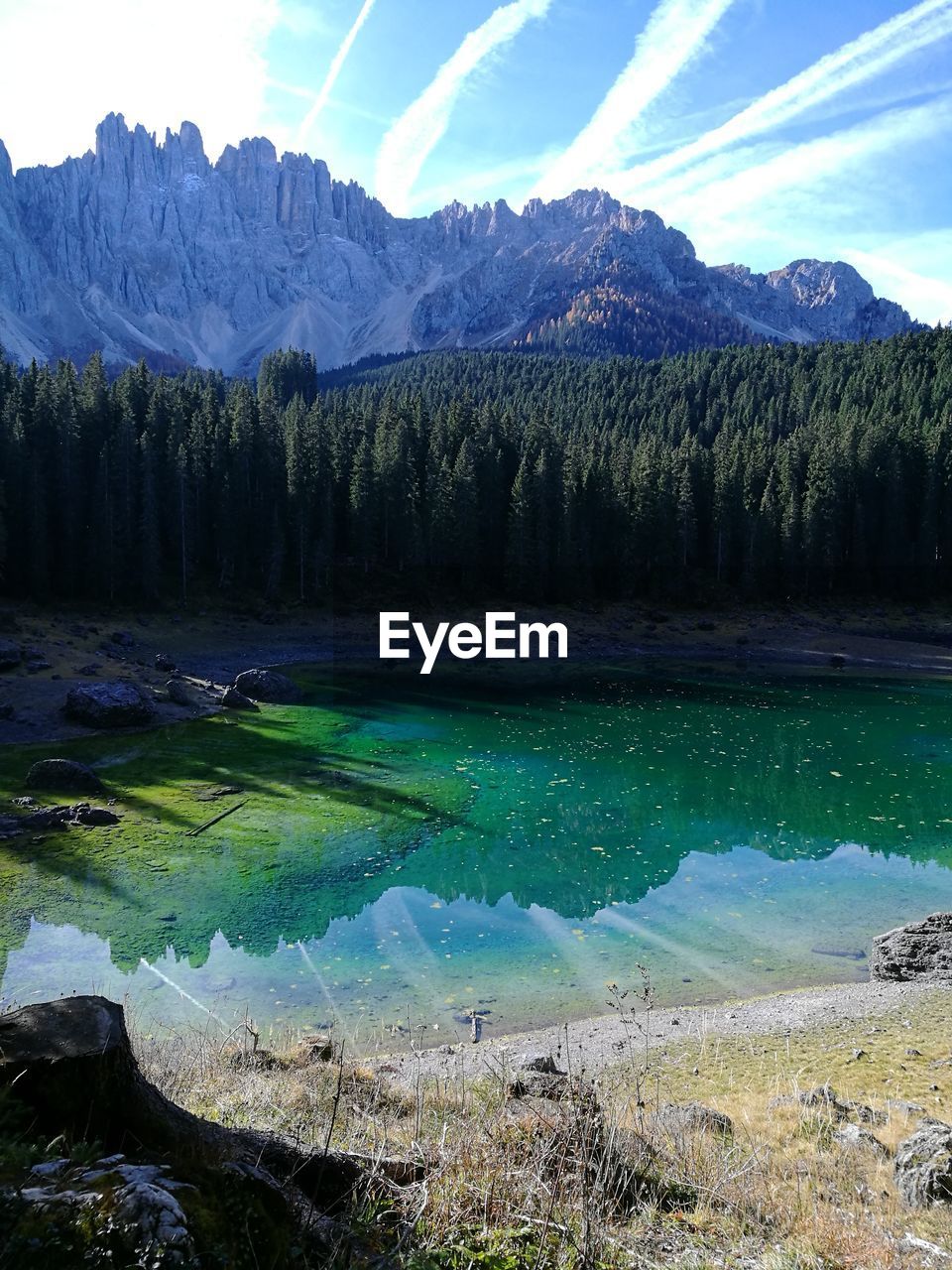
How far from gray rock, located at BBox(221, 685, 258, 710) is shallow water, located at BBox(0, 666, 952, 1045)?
7.33 feet

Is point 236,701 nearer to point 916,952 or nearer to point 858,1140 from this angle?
point 916,952

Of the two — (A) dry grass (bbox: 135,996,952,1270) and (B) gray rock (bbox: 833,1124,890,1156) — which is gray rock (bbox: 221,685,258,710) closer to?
(A) dry grass (bbox: 135,996,952,1270)

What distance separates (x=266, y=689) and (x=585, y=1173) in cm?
4195

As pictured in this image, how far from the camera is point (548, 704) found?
47344 mm

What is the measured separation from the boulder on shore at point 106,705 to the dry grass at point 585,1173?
27802 mm

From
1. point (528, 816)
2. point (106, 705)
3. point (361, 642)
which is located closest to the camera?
point (528, 816)

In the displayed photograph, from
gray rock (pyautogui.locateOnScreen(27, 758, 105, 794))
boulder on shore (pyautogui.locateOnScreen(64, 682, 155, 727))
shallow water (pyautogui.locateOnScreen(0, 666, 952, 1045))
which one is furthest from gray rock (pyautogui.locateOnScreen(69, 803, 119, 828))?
boulder on shore (pyautogui.locateOnScreen(64, 682, 155, 727))

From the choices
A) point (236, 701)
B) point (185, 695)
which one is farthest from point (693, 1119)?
point (185, 695)

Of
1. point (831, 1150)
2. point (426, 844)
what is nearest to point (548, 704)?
point (426, 844)

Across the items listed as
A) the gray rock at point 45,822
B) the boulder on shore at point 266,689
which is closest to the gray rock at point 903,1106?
the gray rock at point 45,822

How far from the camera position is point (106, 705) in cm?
3603

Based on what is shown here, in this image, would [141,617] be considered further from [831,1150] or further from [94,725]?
[831,1150]

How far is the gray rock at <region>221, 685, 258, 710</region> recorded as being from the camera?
42.2 m

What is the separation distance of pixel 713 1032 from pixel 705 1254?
32.0ft
